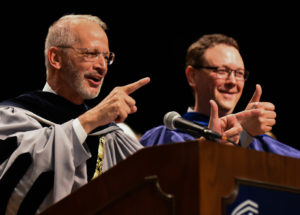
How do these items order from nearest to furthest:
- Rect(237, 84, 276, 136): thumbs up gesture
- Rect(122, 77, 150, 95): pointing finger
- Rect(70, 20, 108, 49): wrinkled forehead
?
Rect(122, 77, 150, 95): pointing finger → Rect(237, 84, 276, 136): thumbs up gesture → Rect(70, 20, 108, 49): wrinkled forehead

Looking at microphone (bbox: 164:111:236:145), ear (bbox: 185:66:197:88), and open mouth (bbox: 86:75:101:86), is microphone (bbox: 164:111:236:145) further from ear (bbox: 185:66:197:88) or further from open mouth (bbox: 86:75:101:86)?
ear (bbox: 185:66:197:88)

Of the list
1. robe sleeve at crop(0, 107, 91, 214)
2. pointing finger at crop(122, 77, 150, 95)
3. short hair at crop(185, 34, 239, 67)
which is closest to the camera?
robe sleeve at crop(0, 107, 91, 214)

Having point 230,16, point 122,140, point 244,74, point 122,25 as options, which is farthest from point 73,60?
point 230,16

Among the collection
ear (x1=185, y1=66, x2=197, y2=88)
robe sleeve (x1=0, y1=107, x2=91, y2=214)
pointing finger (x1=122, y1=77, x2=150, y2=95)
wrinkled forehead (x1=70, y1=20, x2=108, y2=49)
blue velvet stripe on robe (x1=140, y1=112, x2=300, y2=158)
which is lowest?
blue velvet stripe on robe (x1=140, y1=112, x2=300, y2=158)

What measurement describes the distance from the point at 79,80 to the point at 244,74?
1.47 meters


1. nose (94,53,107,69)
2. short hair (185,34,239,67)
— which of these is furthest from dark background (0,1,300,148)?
nose (94,53,107,69)

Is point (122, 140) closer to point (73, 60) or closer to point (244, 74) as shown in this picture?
point (73, 60)

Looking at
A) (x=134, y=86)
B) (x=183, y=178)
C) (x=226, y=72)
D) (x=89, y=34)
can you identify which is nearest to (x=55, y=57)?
(x=89, y=34)

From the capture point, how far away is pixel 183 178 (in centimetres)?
187

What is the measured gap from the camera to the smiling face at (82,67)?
368cm

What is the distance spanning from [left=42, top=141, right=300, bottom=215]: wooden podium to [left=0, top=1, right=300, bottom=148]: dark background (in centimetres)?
389

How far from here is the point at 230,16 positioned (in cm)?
601

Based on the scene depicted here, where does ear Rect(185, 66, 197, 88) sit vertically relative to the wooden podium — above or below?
below

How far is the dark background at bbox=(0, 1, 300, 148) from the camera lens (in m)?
5.99
